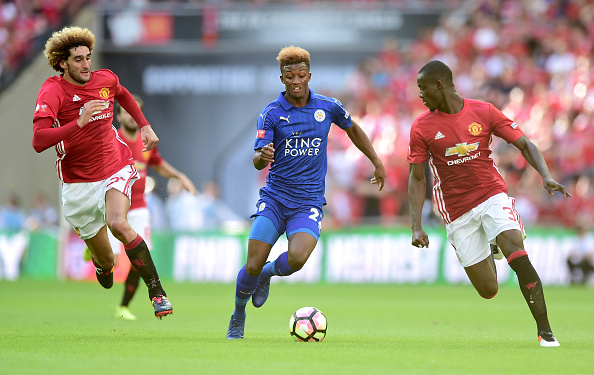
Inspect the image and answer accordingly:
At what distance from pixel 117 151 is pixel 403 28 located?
53.5 feet

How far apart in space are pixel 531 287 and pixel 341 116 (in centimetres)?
251

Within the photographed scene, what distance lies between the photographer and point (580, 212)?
20250 millimetres

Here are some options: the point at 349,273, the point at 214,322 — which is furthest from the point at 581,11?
the point at 214,322

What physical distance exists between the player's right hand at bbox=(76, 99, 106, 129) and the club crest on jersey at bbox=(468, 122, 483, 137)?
142 inches

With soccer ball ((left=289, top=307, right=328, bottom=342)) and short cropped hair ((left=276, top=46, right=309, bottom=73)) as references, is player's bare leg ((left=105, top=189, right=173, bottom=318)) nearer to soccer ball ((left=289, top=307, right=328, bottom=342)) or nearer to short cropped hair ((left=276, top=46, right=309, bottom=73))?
soccer ball ((left=289, top=307, right=328, bottom=342))

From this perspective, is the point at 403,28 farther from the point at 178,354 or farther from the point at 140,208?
the point at 178,354

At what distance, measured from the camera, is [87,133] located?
31.3 feet

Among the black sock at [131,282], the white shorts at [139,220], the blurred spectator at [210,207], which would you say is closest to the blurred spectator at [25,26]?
the blurred spectator at [210,207]

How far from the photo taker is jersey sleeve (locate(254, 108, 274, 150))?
874 cm

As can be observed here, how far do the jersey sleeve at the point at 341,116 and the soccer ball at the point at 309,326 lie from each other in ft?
6.29

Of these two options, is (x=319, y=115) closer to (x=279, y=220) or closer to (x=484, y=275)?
(x=279, y=220)

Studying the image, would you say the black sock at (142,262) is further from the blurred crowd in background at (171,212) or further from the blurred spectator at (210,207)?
the blurred spectator at (210,207)

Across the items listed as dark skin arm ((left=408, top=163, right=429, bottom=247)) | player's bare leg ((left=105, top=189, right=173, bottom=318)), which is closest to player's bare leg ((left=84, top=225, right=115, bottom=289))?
player's bare leg ((left=105, top=189, right=173, bottom=318))

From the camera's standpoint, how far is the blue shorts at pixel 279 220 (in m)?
8.93
